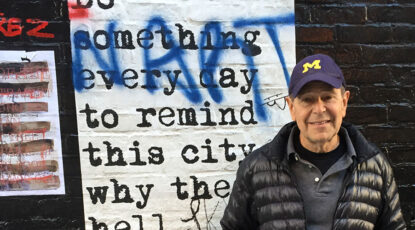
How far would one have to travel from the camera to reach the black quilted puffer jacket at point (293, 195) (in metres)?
1.58

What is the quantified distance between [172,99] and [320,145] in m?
0.92

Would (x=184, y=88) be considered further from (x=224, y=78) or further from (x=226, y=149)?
(x=226, y=149)

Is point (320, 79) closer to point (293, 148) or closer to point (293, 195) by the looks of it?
point (293, 148)

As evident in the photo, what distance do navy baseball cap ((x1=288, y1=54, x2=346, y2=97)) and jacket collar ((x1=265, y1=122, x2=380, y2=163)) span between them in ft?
0.74

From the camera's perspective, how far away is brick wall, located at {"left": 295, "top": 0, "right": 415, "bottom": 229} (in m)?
2.25

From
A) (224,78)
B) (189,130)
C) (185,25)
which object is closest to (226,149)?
(189,130)

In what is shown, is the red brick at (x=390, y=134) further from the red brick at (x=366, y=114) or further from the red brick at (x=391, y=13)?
the red brick at (x=391, y=13)

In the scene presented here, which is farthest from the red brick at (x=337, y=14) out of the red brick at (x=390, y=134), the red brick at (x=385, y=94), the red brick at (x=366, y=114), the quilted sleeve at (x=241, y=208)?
the quilted sleeve at (x=241, y=208)

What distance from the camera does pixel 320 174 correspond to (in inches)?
63.5

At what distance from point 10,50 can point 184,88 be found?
1.00 meters

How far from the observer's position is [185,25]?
2168 millimetres

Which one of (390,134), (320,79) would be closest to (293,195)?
(320,79)

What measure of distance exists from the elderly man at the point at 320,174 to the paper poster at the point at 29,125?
1.16 metres

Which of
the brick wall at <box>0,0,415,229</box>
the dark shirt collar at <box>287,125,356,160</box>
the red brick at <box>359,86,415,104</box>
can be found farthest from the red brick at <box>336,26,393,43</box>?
the dark shirt collar at <box>287,125,356,160</box>
